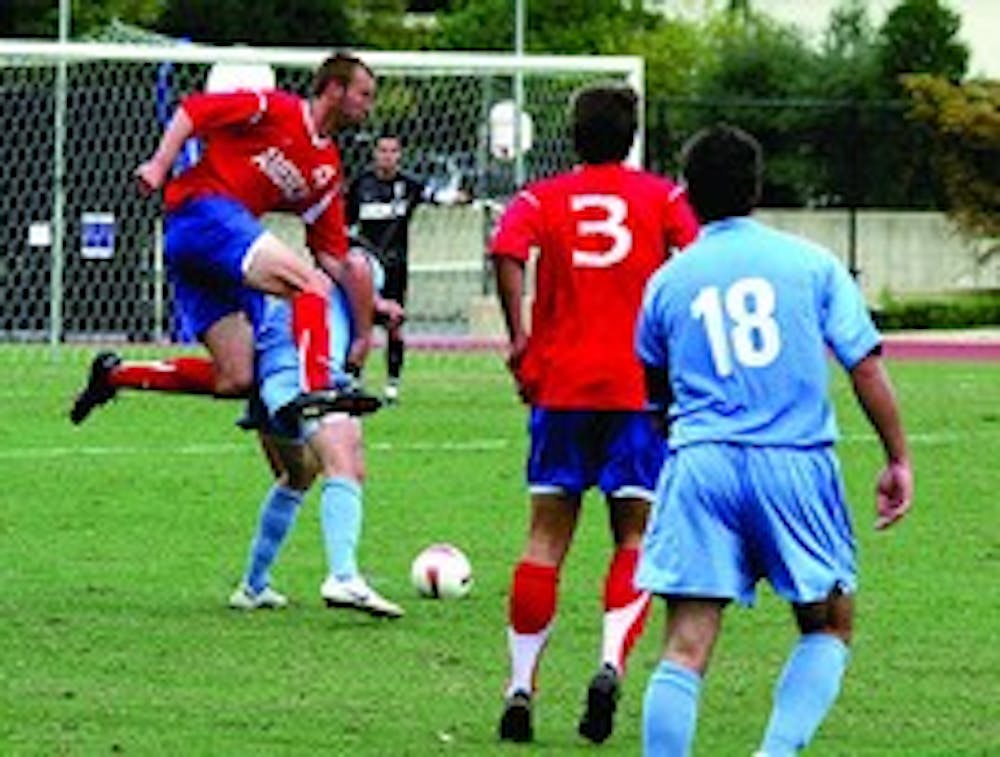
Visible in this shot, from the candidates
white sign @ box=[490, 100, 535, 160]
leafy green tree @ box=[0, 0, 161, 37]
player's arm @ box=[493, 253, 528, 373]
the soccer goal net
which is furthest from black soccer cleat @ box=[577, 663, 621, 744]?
leafy green tree @ box=[0, 0, 161, 37]

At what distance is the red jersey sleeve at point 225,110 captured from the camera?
15.1 metres

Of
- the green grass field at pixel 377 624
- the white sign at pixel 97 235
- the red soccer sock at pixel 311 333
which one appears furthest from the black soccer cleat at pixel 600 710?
the white sign at pixel 97 235

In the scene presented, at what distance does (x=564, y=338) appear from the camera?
12.4m

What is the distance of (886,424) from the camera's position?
33.5 ft

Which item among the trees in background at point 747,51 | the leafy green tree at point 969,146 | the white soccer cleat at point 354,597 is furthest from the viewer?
the trees in background at point 747,51

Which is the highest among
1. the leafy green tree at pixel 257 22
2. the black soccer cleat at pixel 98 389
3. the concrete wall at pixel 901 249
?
the leafy green tree at pixel 257 22

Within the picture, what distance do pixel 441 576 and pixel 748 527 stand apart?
A: 5.70 meters

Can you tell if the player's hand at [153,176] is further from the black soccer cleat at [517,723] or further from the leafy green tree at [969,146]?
the leafy green tree at [969,146]

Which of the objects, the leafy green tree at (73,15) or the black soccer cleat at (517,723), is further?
the leafy green tree at (73,15)

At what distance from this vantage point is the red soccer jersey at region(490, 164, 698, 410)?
12.3 metres

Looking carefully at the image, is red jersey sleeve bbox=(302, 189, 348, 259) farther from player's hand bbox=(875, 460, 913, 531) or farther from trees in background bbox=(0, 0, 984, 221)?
trees in background bbox=(0, 0, 984, 221)

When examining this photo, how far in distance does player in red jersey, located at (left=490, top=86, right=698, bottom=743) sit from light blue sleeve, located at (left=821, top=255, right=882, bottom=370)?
2.13 metres

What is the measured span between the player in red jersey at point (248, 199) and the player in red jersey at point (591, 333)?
8.59 ft

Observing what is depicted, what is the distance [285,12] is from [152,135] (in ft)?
81.6
